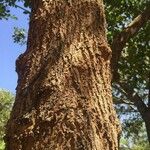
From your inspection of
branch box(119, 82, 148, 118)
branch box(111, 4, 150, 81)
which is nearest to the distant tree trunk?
branch box(111, 4, 150, 81)

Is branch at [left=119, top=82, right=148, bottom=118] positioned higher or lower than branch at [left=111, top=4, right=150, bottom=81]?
higher

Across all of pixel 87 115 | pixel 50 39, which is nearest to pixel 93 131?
pixel 87 115

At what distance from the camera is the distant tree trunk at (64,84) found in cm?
305

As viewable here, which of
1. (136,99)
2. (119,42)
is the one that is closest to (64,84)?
(119,42)

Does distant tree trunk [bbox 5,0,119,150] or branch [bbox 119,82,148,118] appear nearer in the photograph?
distant tree trunk [bbox 5,0,119,150]

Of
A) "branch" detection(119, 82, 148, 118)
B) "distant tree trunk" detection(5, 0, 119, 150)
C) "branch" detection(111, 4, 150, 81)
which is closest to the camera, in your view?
"distant tree trunk" detection(5, 0, 119, 150)

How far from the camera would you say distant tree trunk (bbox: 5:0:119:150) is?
305cm

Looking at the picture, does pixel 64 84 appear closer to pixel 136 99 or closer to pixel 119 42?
pixel 119 42

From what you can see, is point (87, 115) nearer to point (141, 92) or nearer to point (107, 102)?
point (107, 102)

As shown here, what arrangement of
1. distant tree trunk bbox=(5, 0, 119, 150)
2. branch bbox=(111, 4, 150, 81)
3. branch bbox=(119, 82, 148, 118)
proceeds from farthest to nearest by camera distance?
branch bbox=(119, 82, 148, 118) → branch bbox=(111, 4, 150, 81) → distant tree trunk bbox=(5, 0, 119, 150)

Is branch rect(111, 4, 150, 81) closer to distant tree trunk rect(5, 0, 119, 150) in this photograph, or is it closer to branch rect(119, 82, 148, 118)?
distant tree trunk rect(5, 0, 119, 150)

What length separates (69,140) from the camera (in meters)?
2.97

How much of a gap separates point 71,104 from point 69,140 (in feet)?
1.06

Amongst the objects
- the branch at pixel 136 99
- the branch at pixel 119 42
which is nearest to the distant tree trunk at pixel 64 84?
the branch at pixel 119 42
